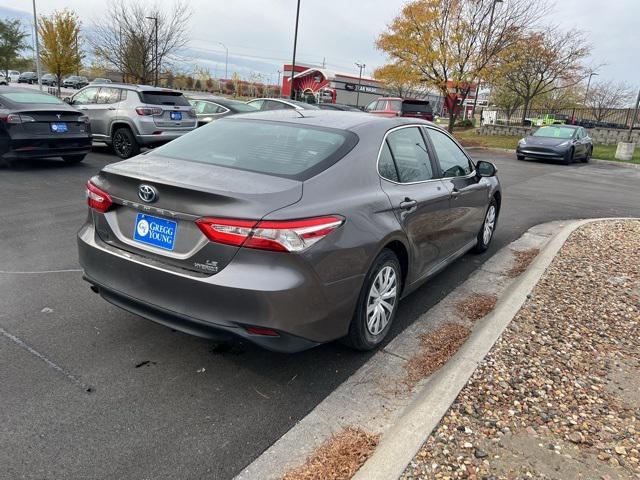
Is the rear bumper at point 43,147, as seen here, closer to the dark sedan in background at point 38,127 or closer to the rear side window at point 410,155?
the dark sedan in background at point 38,127

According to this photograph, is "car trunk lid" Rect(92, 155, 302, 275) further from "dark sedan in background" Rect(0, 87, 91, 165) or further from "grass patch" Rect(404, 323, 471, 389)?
"dark sedan in background" Rect(0, 87, 91, 165)

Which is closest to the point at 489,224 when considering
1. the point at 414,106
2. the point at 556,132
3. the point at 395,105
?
the point at 556,132

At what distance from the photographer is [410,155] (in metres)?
4.03

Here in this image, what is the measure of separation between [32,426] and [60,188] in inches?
258

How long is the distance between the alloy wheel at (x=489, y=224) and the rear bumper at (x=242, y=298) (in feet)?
11.1

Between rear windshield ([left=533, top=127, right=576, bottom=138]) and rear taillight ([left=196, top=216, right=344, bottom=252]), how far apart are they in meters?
19.2

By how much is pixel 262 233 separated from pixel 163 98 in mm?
10074

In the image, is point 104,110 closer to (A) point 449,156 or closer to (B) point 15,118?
(B) point 15,118

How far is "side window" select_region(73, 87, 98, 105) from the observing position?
39.3 feet

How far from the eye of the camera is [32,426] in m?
2.58

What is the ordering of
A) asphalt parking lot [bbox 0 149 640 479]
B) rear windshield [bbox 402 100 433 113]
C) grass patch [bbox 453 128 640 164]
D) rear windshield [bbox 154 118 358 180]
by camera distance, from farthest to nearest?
1. rear windshield [bbox 402 100 433 113]
2. grass patch [bbox 453 128 640 164]
3. rear windshield [bbox 154 118 358 180]
4. asphalt parking lot [bbox 0 149 640 479]

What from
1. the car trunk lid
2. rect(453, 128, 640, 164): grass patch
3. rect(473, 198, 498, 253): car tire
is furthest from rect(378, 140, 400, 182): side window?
rect(453, 128, 640, 164): grass patch

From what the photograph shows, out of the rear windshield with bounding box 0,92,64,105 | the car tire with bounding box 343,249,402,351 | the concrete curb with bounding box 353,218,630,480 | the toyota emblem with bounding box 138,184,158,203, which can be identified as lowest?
the concrete curb with bounding box 353,218,630,480

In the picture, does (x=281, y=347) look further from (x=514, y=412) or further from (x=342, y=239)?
(x=514, y=412)
